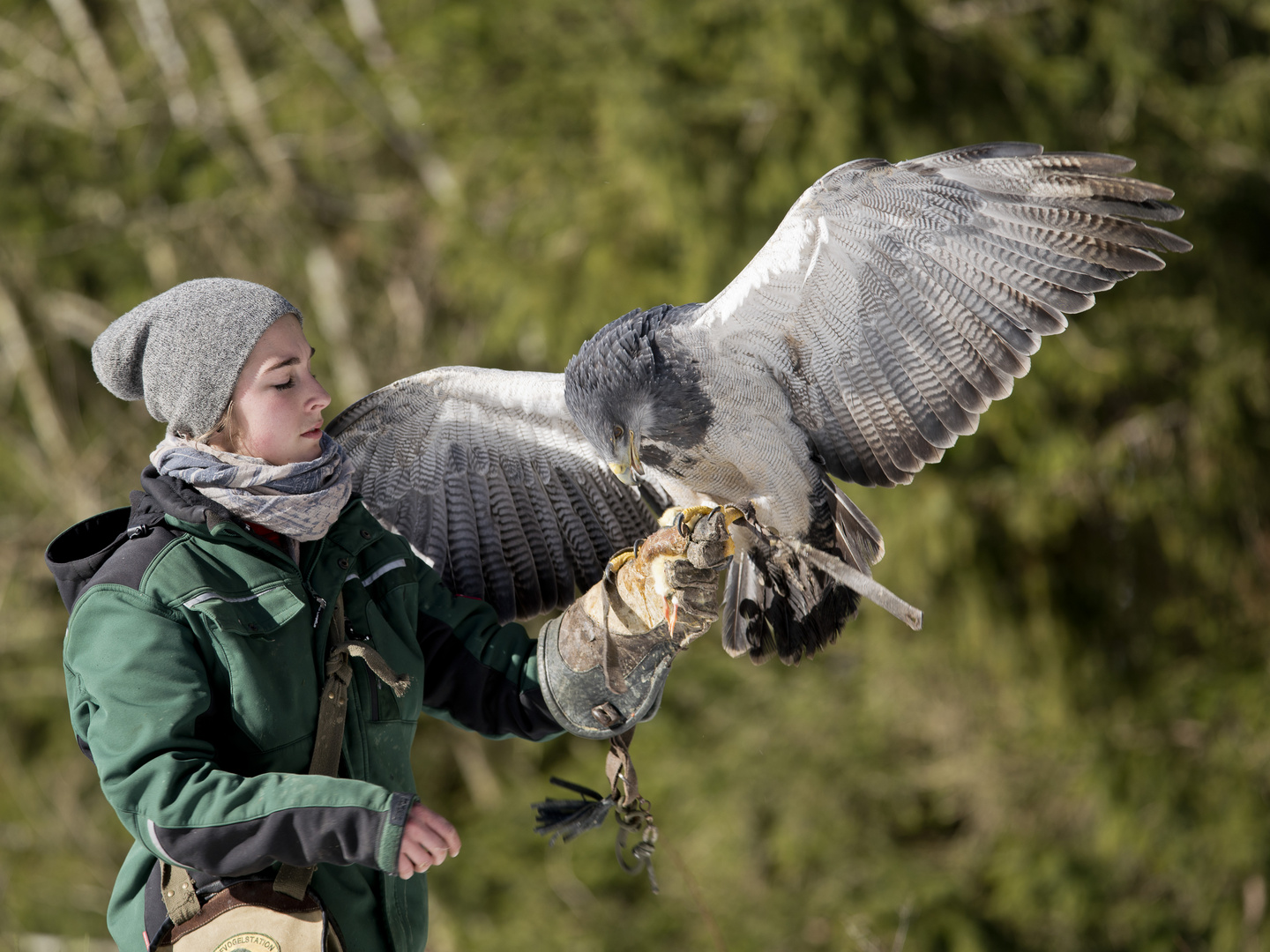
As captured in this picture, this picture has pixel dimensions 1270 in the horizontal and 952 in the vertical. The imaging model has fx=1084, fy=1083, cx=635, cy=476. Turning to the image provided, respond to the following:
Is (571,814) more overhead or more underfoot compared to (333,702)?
more underfoot

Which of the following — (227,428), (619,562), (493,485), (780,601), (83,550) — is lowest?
(780,601)

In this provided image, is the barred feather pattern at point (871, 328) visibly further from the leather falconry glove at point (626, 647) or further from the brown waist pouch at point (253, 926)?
the brown waist pouch at point (253, 926)

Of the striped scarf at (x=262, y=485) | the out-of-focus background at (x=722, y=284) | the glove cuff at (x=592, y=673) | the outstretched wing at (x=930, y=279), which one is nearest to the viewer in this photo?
the striped scarf at (x=262, y=485)

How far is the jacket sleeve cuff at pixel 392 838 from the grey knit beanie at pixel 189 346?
30.2 inches

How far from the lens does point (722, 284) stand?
564 cm

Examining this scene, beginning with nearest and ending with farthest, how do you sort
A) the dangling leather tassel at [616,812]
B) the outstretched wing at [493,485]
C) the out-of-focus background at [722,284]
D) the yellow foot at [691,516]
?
the dangling leather tassel at [616,812]
the yellow foot at [691,516]
the outstretched wing at [493,485]
the out-of-focus background at [722,284]

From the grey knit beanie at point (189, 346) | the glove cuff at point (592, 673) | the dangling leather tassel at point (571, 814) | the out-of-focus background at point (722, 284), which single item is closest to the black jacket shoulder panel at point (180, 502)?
the grey knit beanie at point (189, 346)

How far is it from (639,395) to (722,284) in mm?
2800

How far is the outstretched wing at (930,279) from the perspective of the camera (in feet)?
8.86

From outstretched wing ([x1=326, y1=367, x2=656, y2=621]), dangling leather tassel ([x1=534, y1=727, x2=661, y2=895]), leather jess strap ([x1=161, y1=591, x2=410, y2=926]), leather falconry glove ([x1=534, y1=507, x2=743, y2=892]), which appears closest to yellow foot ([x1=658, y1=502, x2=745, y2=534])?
leather falconry glove ([x1=534, y1=507, x2=743, y2=892])

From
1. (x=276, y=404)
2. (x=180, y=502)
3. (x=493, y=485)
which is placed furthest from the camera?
(x=493, y=485)

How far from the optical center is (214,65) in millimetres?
9617

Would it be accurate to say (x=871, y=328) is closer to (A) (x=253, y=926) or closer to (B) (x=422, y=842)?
(B) (x=422, y=842)

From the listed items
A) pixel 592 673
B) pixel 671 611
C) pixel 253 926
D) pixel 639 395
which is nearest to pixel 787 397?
pixel 639 395
